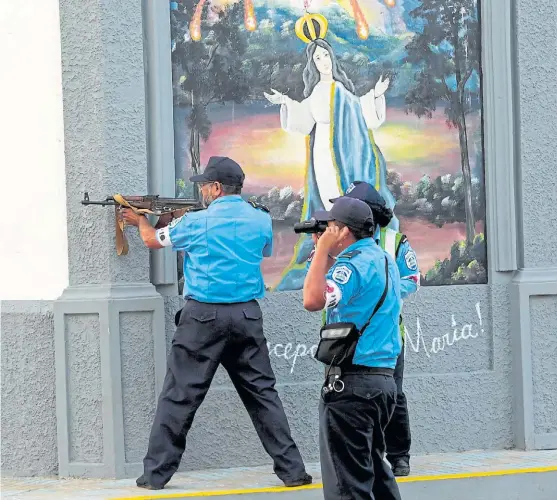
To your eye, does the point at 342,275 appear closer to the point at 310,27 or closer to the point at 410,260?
the point at 410,260

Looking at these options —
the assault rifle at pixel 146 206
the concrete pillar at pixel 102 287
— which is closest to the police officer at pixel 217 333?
the assault rifle at pixel 146 206

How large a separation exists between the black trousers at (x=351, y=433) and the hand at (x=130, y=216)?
6.80 feet

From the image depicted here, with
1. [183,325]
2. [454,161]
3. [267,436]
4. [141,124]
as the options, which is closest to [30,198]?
[141,124]

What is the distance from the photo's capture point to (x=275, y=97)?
7836 mm

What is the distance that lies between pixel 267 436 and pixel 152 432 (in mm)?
688

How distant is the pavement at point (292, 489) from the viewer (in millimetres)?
6664

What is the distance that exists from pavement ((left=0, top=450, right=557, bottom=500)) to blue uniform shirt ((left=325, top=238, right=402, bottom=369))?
64.2 inches

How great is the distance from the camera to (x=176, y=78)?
25.0 ft

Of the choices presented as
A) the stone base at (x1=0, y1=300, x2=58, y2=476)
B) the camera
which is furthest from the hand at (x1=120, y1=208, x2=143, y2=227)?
the camera

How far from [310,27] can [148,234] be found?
80.4 inches

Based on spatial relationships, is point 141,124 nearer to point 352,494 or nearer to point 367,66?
point 367,66

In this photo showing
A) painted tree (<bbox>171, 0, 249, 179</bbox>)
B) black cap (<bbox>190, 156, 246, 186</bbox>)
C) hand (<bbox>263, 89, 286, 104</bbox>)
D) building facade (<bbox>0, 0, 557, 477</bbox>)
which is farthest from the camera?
hand (<bbox>263, 89, 286, 104</bbox>)

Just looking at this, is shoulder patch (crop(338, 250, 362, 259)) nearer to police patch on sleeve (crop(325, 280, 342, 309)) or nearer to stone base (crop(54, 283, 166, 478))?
police patch on sleeve (crop(325, 280, 342, 309))

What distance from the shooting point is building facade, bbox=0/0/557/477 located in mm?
7168
